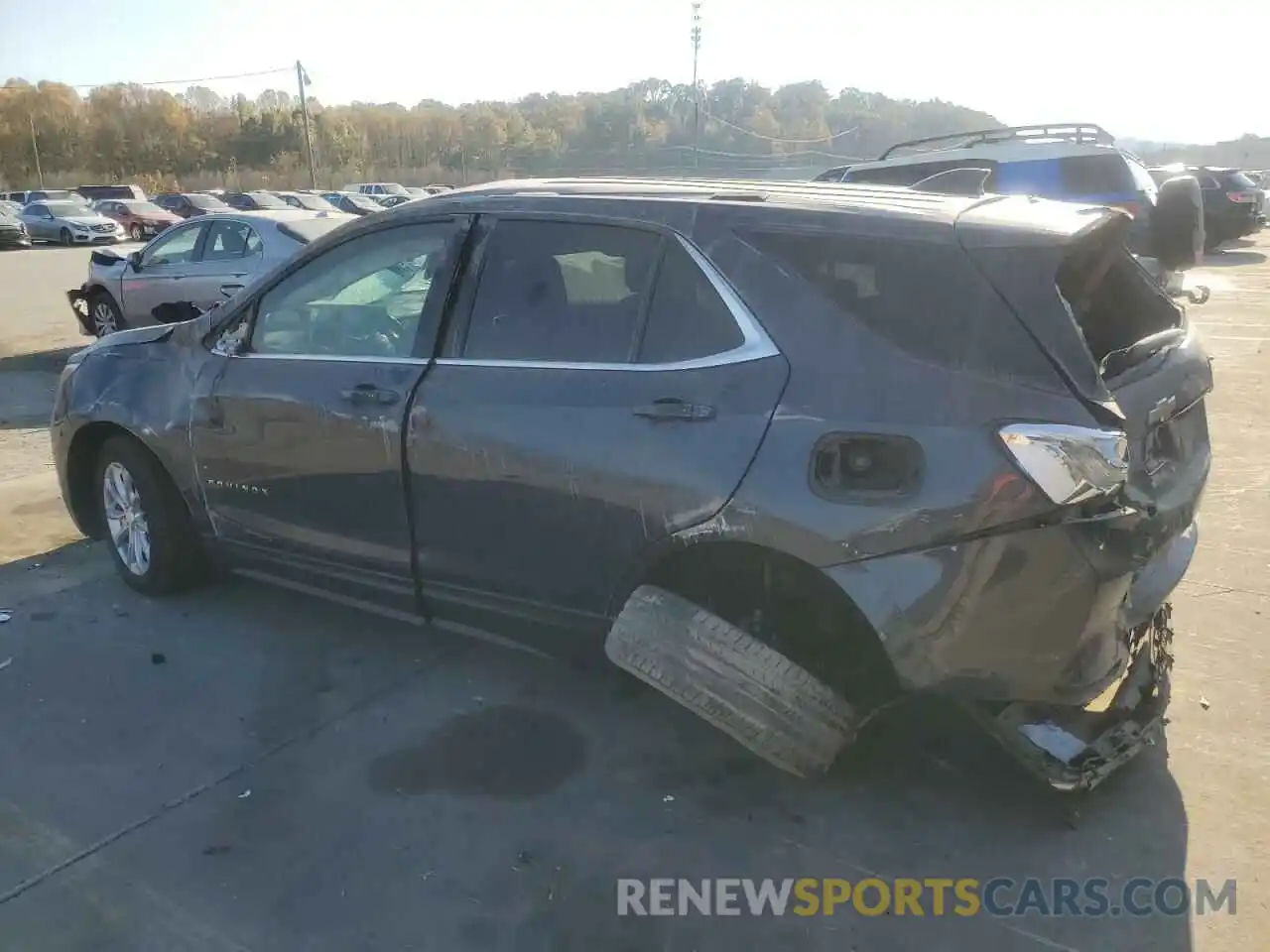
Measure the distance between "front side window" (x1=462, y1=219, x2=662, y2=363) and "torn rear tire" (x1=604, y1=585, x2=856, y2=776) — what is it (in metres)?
0.85

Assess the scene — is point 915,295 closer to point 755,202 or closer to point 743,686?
point 755,202

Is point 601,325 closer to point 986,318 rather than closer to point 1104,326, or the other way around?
point 986,318

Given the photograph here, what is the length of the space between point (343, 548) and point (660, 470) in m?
1.49

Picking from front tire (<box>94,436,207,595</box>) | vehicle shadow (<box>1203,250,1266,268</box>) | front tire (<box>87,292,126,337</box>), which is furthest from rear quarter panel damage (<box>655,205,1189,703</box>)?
vehicle shadow (<box>1203,250,1266,268</box>)

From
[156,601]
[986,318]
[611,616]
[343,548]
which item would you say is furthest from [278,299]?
[986,318]

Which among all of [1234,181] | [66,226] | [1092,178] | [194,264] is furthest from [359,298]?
[66,226]

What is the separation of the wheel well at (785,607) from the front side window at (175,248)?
911 centimetres

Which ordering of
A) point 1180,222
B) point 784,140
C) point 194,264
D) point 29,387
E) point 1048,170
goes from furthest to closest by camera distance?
point 784,140, point 1048,170, point 194,264, point 29,387, point 1180,222

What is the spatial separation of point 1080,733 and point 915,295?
4.32 feet

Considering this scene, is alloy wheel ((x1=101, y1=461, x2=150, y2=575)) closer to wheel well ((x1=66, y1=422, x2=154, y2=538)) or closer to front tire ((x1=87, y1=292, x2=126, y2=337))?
wheel well ((x1=66, y1=422, x2=154, y2=538))

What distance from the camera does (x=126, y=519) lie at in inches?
189

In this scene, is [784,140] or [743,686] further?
[784,140]

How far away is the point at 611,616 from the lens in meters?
3.31

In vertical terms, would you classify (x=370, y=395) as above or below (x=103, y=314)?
above
